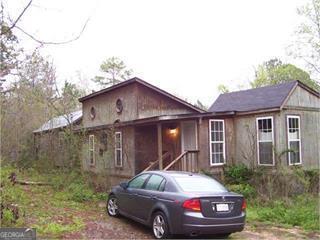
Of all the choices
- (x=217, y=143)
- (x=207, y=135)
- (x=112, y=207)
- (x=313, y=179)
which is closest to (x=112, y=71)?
(x=217, y=143)

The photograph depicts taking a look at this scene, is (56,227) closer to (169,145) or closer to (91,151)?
(91,151)

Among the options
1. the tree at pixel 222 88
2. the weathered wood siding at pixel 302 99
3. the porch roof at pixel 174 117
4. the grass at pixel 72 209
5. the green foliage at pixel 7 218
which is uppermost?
the tree at pixel 222 88

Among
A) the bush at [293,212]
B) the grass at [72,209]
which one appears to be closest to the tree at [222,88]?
the grass at [72,209]

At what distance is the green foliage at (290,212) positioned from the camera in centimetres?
1045

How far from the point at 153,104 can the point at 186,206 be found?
1175cm

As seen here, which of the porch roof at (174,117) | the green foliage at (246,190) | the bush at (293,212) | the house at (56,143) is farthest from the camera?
the house at (56,143)

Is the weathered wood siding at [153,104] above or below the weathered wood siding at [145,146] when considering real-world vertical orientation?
above

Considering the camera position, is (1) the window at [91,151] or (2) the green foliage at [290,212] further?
(1) the window at [91,151]

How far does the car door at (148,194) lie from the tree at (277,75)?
2919 cm

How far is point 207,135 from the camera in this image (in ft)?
56.0

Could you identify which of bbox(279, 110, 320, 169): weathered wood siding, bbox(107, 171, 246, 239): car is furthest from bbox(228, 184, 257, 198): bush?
bbox(107, 171, 246, 239): car

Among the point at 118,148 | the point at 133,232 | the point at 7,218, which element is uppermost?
the point at 118,148

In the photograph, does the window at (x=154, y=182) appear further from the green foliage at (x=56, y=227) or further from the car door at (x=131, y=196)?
the green foliage at (x=56, y=227)

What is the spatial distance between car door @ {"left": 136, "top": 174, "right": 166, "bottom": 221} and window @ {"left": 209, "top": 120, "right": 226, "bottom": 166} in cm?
791
